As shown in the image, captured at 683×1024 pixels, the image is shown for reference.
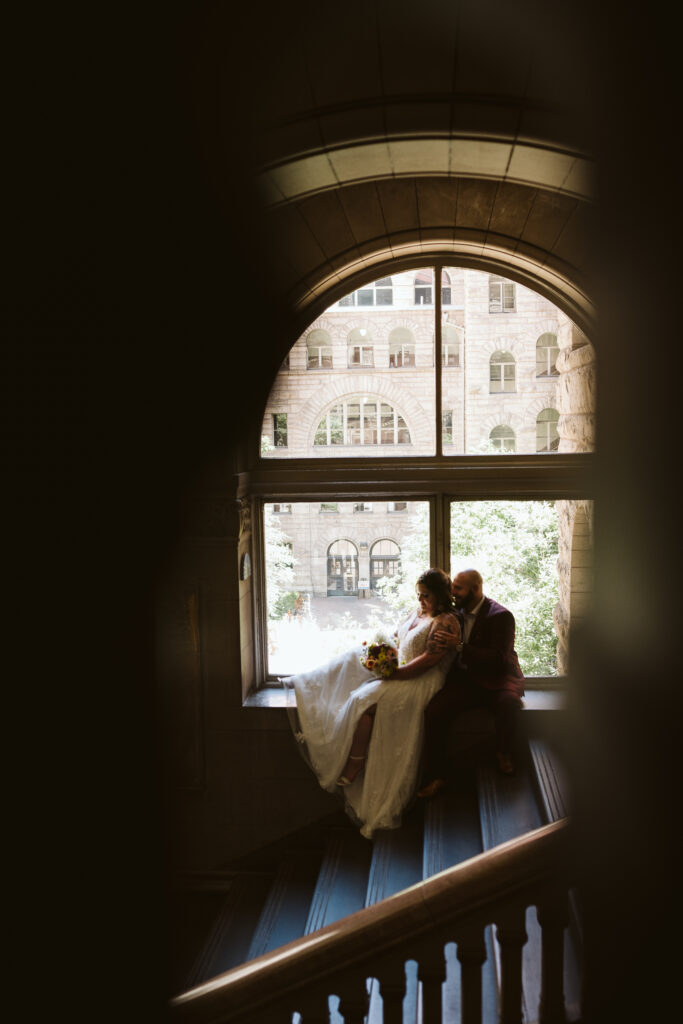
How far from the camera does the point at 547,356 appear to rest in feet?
14.5

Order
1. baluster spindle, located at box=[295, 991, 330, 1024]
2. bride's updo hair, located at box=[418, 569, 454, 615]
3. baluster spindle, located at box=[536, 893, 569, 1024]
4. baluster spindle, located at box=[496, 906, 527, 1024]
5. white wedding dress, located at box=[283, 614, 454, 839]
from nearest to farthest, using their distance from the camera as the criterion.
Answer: baluster spindle, located at box=[536, 893, 569, 1024] < baluster spindle, located at box=[496, 906, 527, 1024] < baluster spindle, located at box=[295, 991, 330, 1024] < white wedding dress, located at box=[283, 614, 454, 839] < bride's updo hair, located at box=[418, 569, 454, 615]

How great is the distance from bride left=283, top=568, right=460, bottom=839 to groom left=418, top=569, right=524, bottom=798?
0.07m

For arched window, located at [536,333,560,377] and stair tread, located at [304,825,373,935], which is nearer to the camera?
stair tread, located at [304,825,373,935]

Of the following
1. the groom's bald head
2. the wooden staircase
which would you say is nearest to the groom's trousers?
the wooden staircase

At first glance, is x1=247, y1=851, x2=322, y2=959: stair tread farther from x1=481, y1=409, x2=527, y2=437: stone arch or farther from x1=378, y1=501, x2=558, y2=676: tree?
x1=481, y1=409, x2=527, y2=437: stone arch

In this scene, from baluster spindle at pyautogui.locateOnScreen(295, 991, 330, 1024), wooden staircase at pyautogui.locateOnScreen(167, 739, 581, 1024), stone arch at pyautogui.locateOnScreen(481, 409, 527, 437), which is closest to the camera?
baluster spindle at pyautogui.locateOnScreen(295, 991, 330, 1024)

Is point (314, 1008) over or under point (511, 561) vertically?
under

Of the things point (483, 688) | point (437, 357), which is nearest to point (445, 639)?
point (483, 688)

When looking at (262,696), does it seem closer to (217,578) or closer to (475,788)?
(217,578)

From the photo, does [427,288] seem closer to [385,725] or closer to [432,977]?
[385,725]

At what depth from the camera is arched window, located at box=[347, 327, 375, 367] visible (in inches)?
179

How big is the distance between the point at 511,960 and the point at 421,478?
3214 millimetres

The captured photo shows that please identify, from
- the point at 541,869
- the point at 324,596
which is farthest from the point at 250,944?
the point at 541,869

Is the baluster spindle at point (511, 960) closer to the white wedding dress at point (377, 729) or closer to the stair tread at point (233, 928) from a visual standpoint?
the stair tread at point (233, 928)
